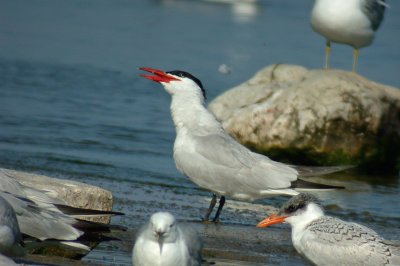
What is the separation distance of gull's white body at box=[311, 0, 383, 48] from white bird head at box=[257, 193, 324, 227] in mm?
7599

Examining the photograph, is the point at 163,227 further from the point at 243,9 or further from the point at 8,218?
the point at 243,9

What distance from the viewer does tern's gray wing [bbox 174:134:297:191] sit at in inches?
322

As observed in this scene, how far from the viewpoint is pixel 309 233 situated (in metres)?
6.40

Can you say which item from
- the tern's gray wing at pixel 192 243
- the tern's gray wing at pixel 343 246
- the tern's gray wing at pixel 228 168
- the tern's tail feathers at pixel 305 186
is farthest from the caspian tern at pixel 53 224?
the tern's tail feathers at pixel 305 186

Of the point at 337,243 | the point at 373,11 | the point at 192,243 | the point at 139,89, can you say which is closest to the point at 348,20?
the point at 373,11

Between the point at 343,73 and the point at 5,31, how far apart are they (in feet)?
38.4

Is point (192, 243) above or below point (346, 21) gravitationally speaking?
below

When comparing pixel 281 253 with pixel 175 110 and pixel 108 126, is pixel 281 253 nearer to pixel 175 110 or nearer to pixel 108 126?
pixel 175 110

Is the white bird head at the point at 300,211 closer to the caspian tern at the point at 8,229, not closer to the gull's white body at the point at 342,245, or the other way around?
the gull's white body at the point at 342,245

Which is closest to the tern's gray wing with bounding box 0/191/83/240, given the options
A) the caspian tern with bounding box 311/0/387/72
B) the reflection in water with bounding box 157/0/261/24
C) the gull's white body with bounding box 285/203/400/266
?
the gull's white body with bounding box 285/203/400/266

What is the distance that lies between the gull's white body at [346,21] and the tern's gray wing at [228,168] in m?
6.10

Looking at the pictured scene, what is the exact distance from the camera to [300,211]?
21.7 feet

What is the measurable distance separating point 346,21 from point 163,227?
8901 mm

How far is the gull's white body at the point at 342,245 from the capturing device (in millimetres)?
6086
